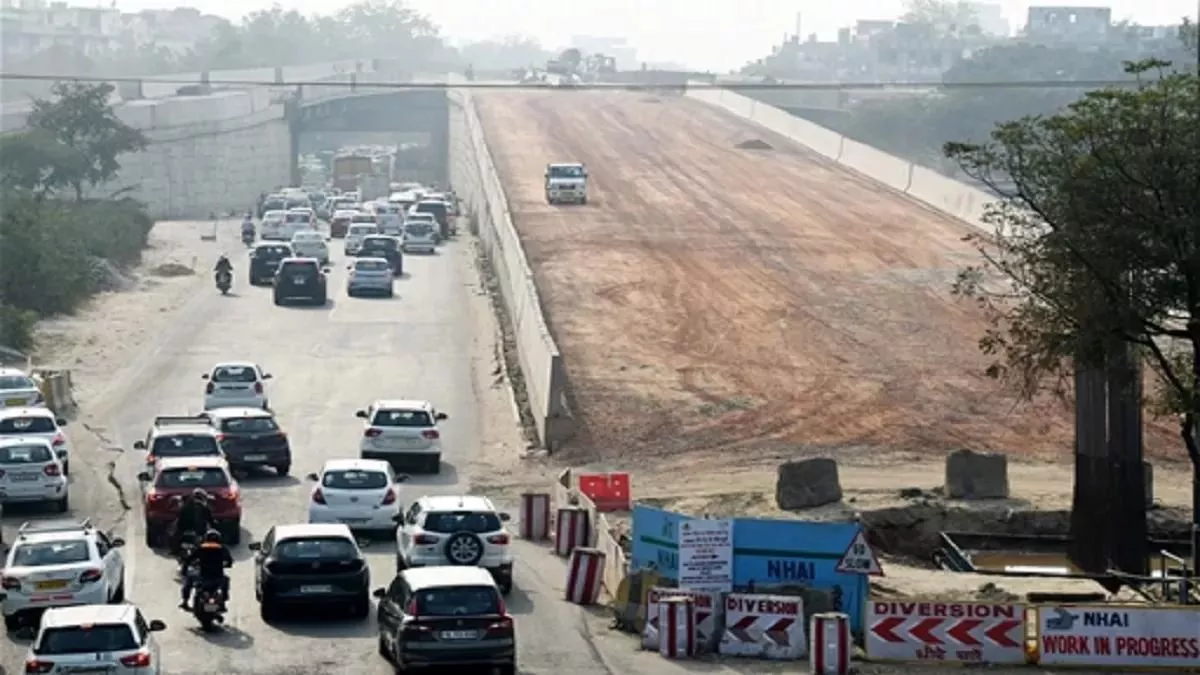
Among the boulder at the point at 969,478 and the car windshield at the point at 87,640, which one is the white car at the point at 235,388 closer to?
the boulder at the point at 969,478

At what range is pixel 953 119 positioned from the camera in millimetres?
193500

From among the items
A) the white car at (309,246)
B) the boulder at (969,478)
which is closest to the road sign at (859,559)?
the boulder at (969,478)

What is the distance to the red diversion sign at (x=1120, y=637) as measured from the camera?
83.6 ft

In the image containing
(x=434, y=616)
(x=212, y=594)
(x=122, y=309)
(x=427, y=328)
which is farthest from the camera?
(x=122, y=309)

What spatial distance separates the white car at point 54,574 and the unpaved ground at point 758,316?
16820mm

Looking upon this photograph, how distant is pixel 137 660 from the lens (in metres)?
21.8

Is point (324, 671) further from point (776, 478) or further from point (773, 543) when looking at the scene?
point (776, 478)

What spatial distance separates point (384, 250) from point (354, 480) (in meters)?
43.6

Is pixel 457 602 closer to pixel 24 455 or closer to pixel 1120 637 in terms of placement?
pixel 1120 637

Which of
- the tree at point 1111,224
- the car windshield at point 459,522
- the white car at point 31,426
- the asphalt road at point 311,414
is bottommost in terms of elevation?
the asphalt road at point 311,414

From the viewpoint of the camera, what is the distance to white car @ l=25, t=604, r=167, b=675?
21609mm

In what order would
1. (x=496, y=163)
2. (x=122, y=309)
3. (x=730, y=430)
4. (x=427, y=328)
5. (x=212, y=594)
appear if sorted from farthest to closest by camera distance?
(x=496, y=163) → (x=122, y=309) → (x=427, y=328) → (x=730, y=430) → (x=212, y=594)

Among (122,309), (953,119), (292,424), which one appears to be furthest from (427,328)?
(953,119)

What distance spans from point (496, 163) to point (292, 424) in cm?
6157
